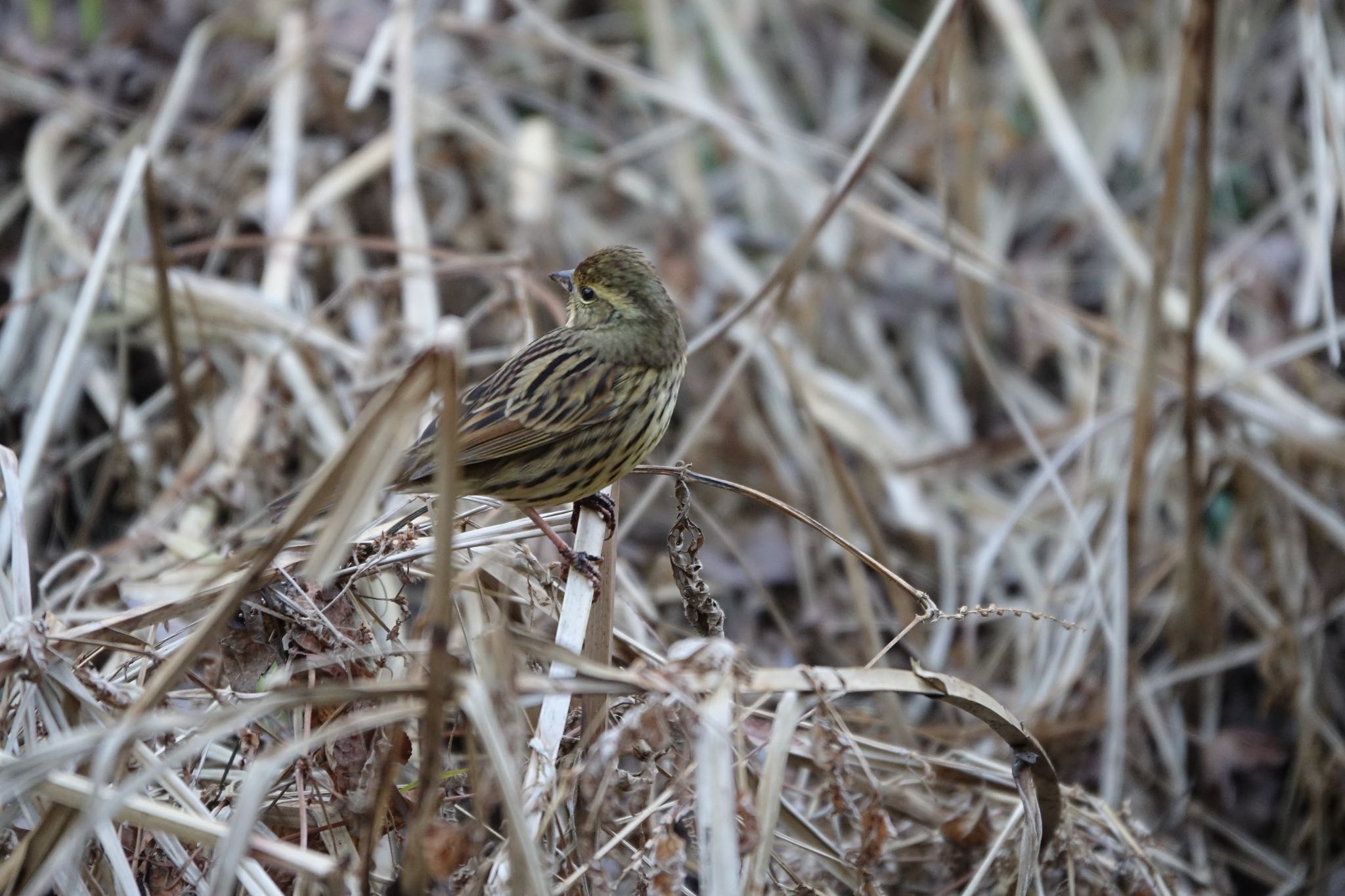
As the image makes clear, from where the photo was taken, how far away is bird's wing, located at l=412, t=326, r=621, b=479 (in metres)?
3.20

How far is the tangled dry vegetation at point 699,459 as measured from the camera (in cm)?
216

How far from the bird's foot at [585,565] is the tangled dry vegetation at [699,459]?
1.6 inches

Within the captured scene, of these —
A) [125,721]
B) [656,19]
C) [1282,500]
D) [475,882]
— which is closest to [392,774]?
[475,882]

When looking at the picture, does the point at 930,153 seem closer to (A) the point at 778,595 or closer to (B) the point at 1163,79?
(B) the point at 1163,79

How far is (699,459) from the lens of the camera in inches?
210

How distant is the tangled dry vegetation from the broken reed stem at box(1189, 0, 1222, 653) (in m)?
0.02

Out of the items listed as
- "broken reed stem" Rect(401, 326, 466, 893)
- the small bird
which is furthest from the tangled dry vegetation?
the small bird

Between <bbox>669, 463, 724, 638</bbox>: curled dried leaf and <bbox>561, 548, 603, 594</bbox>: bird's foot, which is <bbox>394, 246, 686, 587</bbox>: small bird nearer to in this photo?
<bbox>561, 548, 603, 594</bbox>: bird's foot

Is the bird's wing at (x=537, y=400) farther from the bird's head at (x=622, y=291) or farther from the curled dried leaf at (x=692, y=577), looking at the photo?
the curled dried leaf at (x=692, y=577)

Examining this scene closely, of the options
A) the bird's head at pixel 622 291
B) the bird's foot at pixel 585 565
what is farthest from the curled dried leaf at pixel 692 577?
→ the bird's head at pixel 622 291

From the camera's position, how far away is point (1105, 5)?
6.99 m

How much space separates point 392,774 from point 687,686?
0.50 m

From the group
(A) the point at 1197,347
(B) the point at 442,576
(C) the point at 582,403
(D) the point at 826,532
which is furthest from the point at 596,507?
(A) the point at 1197,347

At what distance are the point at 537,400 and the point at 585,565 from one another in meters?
0.71
